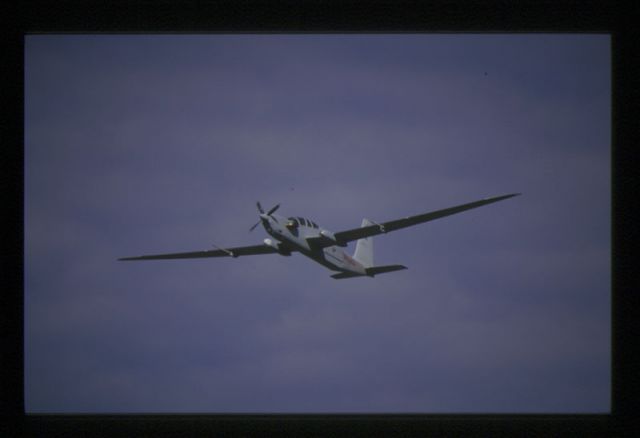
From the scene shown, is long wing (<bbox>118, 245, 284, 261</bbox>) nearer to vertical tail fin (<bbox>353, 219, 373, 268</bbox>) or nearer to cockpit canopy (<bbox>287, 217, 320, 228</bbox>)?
cockpit canopy (<bbox>287, 217, 320, 228</bbox>)

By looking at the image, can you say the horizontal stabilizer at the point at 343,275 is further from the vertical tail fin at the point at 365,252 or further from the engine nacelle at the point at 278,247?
the engine nacelle at the point at 278,247

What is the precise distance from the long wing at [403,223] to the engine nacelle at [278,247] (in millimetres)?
1107

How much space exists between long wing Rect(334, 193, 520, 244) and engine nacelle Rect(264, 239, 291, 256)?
1107 millimetres

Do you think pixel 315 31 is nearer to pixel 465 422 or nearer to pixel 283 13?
pixel 283 13

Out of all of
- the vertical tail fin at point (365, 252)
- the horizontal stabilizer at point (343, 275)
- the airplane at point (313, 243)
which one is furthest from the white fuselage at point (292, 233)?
the vertical tail fin at point (365, 252)

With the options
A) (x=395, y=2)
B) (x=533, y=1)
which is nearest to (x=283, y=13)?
(x=395, y=2)

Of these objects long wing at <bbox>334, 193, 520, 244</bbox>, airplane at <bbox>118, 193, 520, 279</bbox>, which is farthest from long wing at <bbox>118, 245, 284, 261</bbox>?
long wing at <bbox>334, 193, 520, 244</bbox>

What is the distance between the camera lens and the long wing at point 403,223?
6.33m

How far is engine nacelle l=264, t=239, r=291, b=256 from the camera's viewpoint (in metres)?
11.6
